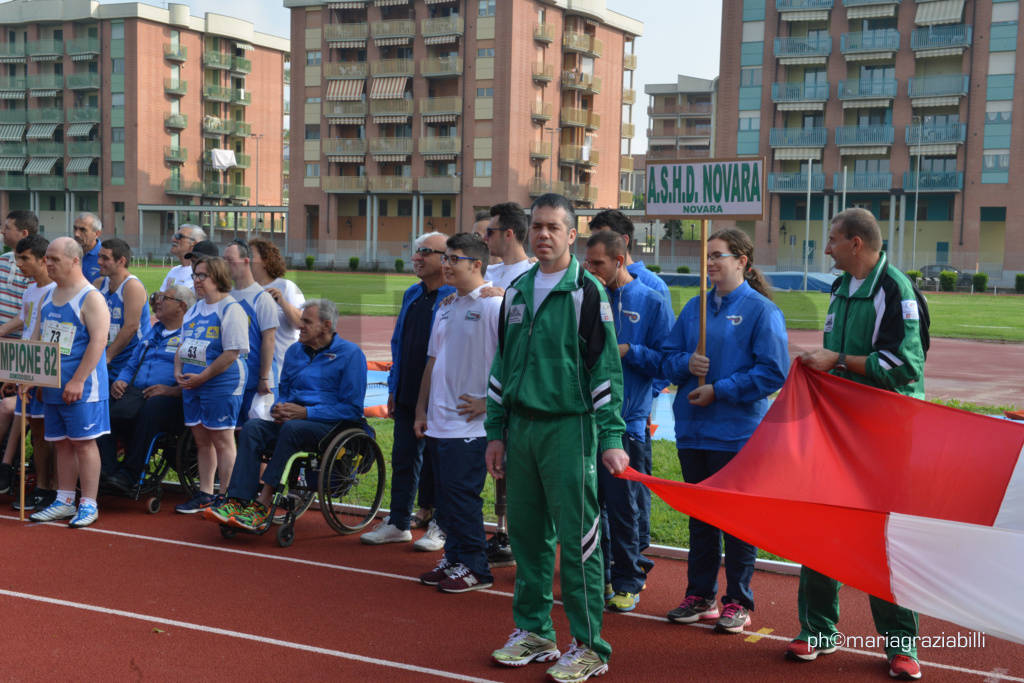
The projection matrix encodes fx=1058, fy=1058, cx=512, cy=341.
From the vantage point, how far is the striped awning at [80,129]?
8812 cm

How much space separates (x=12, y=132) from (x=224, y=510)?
312 ft

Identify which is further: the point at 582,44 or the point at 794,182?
the point at 582,44

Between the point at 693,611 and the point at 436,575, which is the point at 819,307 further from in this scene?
the point at 693,611

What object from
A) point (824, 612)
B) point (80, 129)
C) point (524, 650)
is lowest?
point (524, 650)

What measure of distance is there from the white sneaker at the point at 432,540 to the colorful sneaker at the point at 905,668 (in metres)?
3.55

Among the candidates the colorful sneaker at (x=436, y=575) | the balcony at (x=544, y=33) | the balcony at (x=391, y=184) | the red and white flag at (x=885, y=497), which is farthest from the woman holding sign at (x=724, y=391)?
the balcony at (x=391, y=184)

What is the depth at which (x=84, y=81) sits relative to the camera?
286 feet

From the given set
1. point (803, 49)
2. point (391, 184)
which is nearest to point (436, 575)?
point (803, 49)

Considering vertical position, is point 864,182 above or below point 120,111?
below

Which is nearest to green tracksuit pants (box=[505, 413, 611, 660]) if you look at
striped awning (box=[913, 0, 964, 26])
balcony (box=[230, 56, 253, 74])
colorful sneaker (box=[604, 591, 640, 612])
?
colorful sneaker (box=[604, 591, 640, 612])

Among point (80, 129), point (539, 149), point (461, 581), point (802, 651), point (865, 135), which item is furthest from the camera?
point (80, 129)

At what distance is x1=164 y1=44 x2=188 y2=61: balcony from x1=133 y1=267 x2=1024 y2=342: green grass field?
4427cm

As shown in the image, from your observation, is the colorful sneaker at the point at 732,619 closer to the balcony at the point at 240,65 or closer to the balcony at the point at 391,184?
the balcony at the point at 391,184

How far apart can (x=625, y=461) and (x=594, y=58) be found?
264 ft
